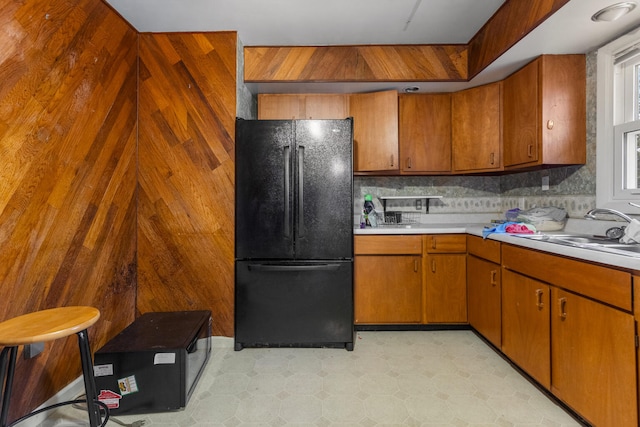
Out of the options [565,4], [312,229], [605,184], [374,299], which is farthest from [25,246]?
[605,184]

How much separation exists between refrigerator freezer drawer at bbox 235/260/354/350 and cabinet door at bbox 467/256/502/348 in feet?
3.31

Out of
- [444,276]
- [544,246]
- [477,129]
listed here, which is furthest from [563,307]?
[477,129]

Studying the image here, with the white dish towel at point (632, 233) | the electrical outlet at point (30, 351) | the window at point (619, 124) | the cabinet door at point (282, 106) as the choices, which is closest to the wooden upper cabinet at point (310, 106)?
the cabinet door at point (282, 106)

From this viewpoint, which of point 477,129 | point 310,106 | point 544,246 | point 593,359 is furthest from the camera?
point 310,106

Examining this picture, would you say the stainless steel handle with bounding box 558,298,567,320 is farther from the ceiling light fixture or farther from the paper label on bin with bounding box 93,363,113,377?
the paper label on bin with bounding box 93,363,113,377

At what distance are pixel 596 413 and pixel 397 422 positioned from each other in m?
0.89

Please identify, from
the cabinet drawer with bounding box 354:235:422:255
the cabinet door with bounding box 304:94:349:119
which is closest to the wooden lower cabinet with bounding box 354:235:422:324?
the cabinet drawer with bounding box 354:235:422:255

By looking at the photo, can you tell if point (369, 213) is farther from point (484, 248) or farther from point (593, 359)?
point (593, 359)

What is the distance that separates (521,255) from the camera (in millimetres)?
1936

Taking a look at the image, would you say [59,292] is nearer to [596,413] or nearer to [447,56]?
[596,413]

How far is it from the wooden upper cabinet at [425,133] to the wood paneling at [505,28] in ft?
1.31

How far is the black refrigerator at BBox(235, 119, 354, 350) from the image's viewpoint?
237 centimetres

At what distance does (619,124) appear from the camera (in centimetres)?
204

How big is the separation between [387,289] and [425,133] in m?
1.50
